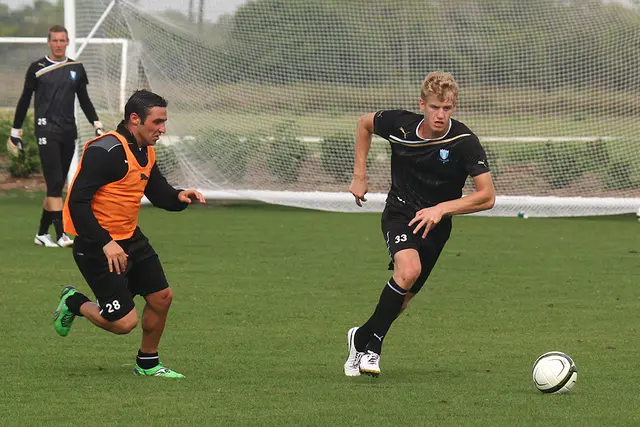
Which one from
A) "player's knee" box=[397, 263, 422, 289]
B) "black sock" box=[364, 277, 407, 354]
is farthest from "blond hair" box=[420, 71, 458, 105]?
"black sock" box=[364, 277, 407, 354]

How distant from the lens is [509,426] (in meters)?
5.61

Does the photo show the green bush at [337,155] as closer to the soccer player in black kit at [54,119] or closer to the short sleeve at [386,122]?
the soccer player in black kit at [54,119]

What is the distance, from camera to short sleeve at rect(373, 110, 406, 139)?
7238 mm

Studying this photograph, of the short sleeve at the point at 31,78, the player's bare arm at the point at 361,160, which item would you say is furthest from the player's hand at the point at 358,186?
the short sleeve at the point at 31,78

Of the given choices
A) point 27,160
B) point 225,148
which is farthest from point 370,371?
point 27,160

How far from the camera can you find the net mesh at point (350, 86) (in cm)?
1727

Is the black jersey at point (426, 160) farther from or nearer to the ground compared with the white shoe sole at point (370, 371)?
farther from the ground

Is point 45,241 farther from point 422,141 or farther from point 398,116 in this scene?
point 422,141

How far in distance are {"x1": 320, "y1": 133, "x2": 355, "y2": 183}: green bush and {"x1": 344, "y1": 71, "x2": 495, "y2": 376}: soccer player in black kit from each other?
412 inches

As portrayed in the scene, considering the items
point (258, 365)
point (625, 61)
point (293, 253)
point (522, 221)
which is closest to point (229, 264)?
point (293, 253)

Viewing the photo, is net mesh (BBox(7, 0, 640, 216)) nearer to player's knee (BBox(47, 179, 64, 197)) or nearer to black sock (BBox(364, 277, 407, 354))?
player's knee (BBox(47, 179, 64, 197))

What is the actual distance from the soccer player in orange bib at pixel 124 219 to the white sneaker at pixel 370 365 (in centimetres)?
101

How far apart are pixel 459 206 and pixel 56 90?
781 cm

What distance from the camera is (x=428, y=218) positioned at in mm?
6730
